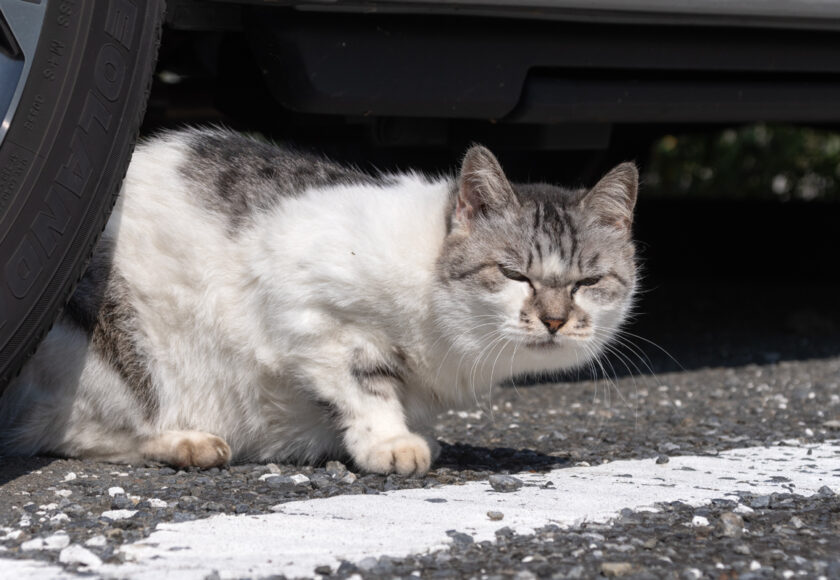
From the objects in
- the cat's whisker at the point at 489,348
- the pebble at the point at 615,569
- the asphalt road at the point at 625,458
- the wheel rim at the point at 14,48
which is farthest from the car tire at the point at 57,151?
the pebble at the point at 615,569

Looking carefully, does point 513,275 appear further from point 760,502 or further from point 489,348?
point 760,502

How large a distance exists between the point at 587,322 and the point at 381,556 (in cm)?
114

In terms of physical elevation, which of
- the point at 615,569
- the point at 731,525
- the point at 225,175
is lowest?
the point at 615,569

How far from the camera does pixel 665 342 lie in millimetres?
5289

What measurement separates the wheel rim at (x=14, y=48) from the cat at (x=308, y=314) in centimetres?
71

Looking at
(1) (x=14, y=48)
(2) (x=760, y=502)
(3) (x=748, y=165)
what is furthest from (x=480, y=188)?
(3) (x=748, y=165)

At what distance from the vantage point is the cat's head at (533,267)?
9.89ft

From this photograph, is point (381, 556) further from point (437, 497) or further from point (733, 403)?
point (733, 403)

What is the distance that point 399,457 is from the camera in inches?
115

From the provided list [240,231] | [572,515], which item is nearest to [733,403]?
[572,515]

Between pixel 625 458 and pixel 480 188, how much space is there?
3.03 feet

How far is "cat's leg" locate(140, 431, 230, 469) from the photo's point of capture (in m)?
3.02

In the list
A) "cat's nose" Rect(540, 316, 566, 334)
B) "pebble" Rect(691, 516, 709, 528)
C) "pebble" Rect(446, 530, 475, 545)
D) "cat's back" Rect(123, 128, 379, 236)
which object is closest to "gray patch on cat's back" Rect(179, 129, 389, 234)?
"cat's back" Rect(123, 128, 379, 236)

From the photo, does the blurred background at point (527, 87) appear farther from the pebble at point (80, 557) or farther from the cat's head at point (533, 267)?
the pebble at point (80, 557)
